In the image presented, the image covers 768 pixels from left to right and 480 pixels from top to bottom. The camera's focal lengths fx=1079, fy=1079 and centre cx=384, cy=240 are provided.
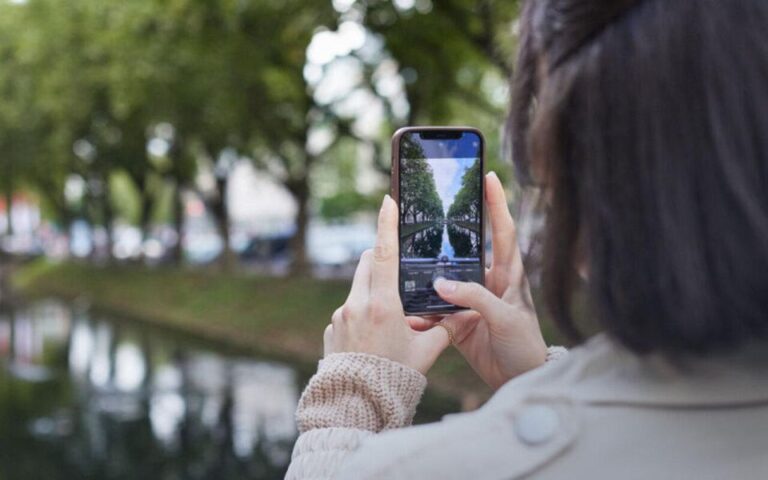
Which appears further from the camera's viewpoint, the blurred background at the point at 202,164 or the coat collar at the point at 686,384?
the blurred background at the point at 202,164

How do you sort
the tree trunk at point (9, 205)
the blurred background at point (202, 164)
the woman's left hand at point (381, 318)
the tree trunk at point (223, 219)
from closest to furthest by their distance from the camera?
the woman's left hand at point (381, 318) → the blurred background at point (202, 164) → the tree trunk at point (223, 219) → the tree trunk at point (9, 205)

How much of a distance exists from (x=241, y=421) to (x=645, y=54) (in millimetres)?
11231

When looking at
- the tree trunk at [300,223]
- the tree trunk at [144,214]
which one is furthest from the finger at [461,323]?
the tree trunk at [144,214]

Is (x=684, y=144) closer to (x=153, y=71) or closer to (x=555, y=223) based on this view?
(x=555, y=223)

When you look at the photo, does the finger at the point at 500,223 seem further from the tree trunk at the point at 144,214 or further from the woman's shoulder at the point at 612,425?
the tree trunk at the point at 144,214

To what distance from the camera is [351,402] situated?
52.3 inches

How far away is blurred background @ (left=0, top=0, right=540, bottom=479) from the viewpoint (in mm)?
11180

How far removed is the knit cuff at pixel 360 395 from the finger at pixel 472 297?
16cm

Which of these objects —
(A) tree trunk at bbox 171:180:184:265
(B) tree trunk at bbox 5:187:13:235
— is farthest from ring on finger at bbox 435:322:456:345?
(B) tree trunk at bbox 5:187:13:235

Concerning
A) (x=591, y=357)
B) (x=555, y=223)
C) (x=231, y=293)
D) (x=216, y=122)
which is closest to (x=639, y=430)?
(x=591, y=357)

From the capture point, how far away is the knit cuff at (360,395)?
51.9 inches

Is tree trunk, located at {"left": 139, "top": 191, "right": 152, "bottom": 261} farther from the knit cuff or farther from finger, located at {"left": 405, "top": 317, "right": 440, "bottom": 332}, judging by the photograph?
the knit cuff

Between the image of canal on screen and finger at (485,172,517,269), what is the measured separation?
0.03m

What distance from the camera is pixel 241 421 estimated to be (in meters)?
11.9
